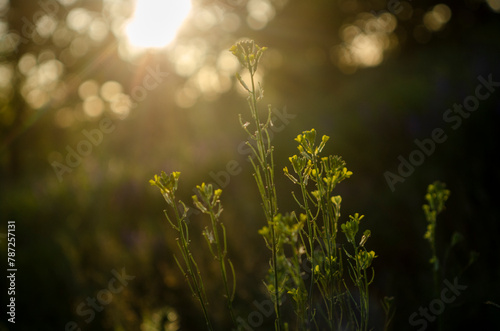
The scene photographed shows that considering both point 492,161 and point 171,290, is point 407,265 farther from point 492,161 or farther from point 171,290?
point 171,290

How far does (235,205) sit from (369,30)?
13.1m

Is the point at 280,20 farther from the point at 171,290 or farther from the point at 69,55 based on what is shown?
the point at 171,290

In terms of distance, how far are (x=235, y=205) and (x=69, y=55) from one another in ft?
51.6

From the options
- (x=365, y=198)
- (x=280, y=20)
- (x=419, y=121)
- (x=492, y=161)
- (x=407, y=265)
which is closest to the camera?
(x=407, y=265)

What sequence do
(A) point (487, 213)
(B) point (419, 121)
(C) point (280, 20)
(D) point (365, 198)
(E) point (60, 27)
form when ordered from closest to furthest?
(A) point (487, 213)
(D) point (365, 198)
(B) point (419, 121)
(C) point (280, 20)
(E) point (60, 27)

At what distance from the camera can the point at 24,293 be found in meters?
4.12

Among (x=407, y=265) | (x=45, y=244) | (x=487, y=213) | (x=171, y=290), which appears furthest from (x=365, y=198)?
(x=45, y=244)

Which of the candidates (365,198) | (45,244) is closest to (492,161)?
(365,198)

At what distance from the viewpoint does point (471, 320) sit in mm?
2162

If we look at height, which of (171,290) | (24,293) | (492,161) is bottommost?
(171,290)

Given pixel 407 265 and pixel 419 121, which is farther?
pixel 419 121

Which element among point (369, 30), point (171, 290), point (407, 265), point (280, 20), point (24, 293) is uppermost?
point (280, 20)

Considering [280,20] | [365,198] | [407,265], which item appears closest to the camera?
[407,265]

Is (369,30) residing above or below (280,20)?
below
